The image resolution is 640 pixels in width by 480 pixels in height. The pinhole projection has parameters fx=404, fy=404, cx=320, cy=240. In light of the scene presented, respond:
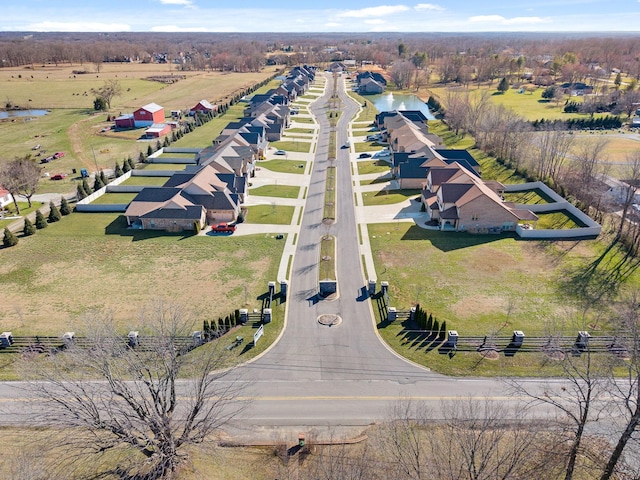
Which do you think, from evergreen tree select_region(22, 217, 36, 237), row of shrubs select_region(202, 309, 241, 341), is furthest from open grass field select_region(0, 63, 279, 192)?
row of shrubs select_region(202, 309, 241, 341)

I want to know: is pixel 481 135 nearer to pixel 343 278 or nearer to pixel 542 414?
pixel 343 278

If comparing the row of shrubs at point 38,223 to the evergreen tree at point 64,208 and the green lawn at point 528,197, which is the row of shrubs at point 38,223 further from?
the green lawn at point 528,197

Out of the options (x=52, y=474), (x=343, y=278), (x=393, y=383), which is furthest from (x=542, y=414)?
(x=52, y=474)

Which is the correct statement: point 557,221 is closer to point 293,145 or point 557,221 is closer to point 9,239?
point 293,145

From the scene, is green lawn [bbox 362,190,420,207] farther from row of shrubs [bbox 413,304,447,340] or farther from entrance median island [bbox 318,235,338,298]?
row of shrubs [bbox 413,304,447,340]

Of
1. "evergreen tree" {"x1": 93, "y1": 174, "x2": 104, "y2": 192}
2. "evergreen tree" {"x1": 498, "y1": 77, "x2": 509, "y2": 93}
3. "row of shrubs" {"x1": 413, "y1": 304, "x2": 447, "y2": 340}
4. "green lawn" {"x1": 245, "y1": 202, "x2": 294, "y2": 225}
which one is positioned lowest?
"row of shrubs" {"x1": 413, "y1": 304, "x2": 447, "y2": 340}

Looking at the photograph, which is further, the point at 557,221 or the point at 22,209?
the point at 22,209

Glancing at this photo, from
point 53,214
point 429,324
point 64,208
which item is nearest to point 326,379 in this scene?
point 429,324
